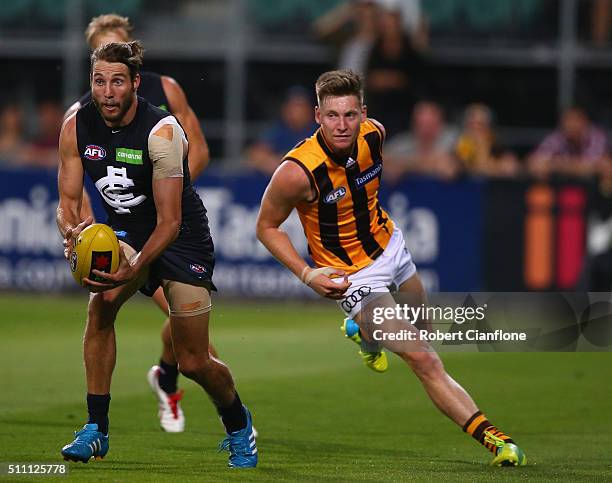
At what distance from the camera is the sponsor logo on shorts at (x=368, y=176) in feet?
27.8

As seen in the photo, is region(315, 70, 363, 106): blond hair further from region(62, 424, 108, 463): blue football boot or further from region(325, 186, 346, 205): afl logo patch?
region(62, 424, 108, 463): blue football boot

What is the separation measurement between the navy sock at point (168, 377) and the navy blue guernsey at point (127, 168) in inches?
80.4

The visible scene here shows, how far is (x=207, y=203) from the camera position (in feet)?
57.6

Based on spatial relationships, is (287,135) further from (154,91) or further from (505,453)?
(505,453)

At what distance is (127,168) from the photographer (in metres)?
7.62

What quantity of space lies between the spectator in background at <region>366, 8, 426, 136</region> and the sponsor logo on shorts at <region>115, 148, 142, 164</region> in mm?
11212

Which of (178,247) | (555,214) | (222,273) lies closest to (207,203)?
(222,273)

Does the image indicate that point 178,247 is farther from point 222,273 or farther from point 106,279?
point 222,273

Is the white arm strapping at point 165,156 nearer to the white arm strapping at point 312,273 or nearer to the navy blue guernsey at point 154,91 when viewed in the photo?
the white arm strapping at point 312,273

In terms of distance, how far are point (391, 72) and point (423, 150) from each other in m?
1.52

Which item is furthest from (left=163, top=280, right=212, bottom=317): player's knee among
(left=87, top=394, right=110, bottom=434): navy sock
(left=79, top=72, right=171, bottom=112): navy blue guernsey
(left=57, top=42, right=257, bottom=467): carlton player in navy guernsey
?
(left=79, top=72, right=171, bottom=112): navy blue guernsey

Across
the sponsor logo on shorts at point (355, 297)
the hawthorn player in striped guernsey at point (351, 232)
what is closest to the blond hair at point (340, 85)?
the hawthorn player in striped guernsey at point (351, 232)

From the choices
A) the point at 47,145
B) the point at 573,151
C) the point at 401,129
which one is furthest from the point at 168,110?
the point at 47,145

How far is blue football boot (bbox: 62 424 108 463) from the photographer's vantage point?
299 inches
